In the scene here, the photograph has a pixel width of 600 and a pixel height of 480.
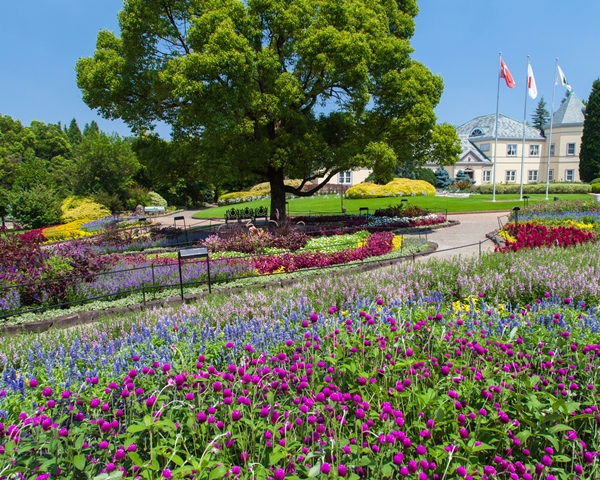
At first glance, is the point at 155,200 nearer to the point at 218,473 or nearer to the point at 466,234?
the point at 466,234

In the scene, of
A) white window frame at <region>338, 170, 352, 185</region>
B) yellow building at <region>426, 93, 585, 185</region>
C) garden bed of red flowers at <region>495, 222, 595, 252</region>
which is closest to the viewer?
garden bed of red flowers at <region>495, 222, 595, 252</region>

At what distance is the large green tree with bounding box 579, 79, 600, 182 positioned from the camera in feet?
161

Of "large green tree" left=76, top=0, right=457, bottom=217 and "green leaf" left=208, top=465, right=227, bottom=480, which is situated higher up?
"large green tree" left=76, top=0, right=457, bottom=217

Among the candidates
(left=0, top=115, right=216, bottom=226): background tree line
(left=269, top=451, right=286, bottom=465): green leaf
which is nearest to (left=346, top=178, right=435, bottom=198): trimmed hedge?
(left=0, top=115, right=216, bottom=226): background tree line

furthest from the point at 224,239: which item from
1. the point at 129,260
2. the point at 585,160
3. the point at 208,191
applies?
the point at 585,160

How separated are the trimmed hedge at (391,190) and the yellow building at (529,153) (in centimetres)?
1858

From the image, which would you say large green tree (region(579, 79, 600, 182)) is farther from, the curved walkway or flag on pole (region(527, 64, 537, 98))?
the curved walkway

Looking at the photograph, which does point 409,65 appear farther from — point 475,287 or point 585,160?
point 585,160

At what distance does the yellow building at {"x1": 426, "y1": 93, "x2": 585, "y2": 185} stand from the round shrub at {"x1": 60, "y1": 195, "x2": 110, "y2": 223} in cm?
4091

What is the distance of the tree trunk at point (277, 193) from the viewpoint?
16688mm

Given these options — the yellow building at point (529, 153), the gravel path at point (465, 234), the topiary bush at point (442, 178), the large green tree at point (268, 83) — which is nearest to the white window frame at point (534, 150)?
the yellow building at point (529, 153)

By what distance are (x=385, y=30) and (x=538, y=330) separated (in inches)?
631

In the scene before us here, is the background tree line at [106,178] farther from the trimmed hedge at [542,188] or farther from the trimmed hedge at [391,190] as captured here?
the trimmed hedge at [542,188]

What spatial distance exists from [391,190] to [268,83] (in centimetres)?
2293
